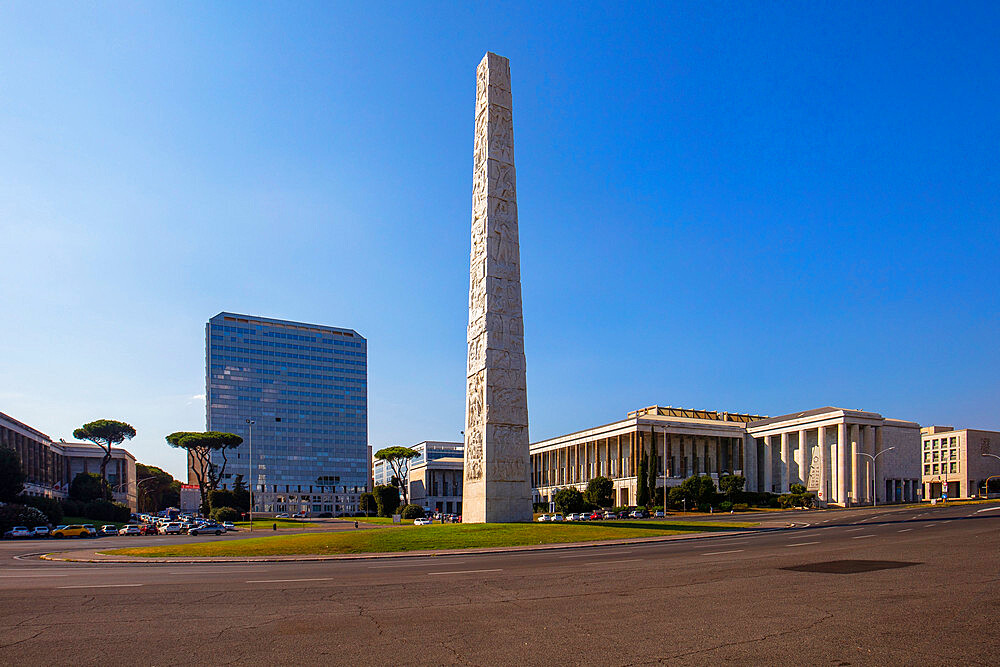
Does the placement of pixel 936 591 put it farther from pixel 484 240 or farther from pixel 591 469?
pixel 591 469

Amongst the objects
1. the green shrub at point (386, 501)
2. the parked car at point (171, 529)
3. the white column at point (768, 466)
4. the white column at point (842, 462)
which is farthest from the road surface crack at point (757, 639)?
the white column at point (768, 466)

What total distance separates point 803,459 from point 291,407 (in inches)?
4999

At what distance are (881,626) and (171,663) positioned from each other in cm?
892

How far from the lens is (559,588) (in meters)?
14.1

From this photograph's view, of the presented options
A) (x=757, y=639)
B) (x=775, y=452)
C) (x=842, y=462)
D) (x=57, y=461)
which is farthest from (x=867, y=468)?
(x=57, y=461)

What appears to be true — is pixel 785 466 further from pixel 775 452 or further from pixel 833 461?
pixel 833 461

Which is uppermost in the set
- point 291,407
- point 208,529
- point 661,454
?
point 291,407

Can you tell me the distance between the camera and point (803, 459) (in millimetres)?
109875

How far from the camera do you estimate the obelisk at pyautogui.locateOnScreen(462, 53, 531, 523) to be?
40969 mm

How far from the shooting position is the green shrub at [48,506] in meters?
76.4

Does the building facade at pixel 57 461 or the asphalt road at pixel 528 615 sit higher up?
the asphalt road at pixel 528 615

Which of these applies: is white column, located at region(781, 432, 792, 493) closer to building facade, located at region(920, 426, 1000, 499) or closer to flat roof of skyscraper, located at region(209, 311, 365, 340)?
building facade, located at region(920, 426, 1000, 499)

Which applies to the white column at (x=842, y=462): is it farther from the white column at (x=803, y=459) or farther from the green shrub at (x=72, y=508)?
the green shrub at (x=72, y=508)

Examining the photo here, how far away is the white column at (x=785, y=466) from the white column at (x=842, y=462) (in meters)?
10.9
